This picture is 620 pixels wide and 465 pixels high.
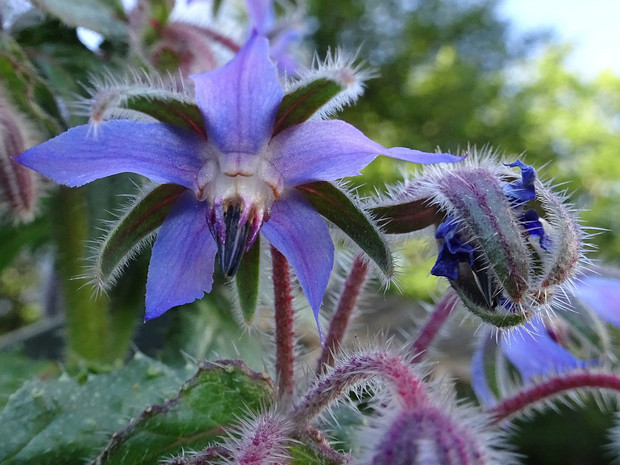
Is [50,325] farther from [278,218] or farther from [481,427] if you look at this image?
[481,427]

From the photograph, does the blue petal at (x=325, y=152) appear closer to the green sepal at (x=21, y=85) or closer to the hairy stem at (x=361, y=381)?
the hairy stem at (x=361, y=381)

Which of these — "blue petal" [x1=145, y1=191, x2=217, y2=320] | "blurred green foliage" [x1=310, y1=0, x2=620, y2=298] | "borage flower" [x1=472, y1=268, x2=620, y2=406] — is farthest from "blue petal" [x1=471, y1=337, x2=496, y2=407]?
"blurred green foliage" [x1=310, y1=0, x2=620, y2=298]

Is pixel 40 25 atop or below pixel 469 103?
below

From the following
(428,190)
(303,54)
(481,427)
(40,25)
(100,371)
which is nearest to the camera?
(481,427)

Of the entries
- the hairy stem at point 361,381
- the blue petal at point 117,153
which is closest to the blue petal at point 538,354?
the hairy stem at point 361,381

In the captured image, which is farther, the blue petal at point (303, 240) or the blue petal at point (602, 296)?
the blue petal at point (602, 296)

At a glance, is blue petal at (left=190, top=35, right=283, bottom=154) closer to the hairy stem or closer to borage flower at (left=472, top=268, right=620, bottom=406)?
the hairy stem

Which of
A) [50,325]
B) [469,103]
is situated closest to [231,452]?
[50,325]

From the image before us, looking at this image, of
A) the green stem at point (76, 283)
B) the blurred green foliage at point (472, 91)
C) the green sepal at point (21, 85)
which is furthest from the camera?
the blurred green foliage at point (472, 91)
